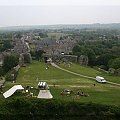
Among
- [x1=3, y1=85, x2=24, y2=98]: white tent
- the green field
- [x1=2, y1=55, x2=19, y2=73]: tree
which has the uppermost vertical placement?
[x1=3, y1=85, x2=24, y2=98]: white tent

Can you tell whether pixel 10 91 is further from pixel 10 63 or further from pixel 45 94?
pixel 10 63

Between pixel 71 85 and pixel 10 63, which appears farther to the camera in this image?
pixel 10 63

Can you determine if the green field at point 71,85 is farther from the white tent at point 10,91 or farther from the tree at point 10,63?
the tree at point 10,63

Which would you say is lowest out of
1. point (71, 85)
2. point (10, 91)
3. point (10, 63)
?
point (10, 63)

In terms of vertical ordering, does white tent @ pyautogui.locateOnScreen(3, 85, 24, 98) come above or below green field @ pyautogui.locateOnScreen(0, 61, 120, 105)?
above

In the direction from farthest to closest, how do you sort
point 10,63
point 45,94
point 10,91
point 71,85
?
1. point 10,63
2. point 71,85
3. point 10,91
4. point 45,94

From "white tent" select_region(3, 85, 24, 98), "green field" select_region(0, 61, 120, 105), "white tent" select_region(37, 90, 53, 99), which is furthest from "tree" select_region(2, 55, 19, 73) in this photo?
"white tent" select_region(37, 90, 53, 99)

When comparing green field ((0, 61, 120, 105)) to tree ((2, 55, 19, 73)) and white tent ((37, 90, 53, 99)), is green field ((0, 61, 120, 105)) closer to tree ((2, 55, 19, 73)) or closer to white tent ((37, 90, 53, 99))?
white tent ((37, 90, 53, 99))

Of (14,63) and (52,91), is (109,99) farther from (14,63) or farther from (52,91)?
(14,63)

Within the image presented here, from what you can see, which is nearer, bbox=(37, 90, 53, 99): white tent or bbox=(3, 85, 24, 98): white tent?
bbox=(37, 90, 53, 99): white tent

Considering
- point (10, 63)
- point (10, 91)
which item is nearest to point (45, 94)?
point (10, 91)

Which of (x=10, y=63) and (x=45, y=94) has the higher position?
(x=45, y=94)

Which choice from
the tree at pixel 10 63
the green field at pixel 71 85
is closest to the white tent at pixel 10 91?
the green field at pixel 71 85
